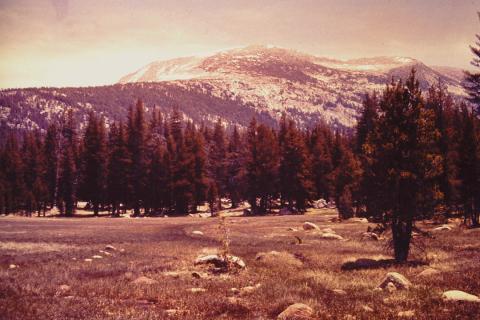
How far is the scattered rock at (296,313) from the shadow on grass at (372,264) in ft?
30.0

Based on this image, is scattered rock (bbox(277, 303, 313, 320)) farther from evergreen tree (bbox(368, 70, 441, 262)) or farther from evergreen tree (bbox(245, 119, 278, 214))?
evergreen tree (bbox(245, 119, 278, 214))

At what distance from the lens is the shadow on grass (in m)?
19.3

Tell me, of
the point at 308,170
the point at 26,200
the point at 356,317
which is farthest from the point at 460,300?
the point at 26,200

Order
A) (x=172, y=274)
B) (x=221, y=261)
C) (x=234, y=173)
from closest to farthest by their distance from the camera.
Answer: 1. (x=172, y=274)
2. (x=221, y=261)
3. (x=234, y=173)

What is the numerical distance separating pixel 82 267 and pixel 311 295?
10777mm

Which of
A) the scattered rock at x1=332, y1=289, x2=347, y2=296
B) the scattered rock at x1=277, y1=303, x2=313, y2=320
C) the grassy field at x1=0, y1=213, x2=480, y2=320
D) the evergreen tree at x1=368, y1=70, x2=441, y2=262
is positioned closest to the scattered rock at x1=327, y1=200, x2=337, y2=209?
the grassy field at x1=0, y1=213, x2=480, y2=320

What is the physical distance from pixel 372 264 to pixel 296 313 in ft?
36.9

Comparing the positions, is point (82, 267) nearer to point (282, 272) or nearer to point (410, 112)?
point (282, 272)

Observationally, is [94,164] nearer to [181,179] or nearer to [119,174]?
[119,174]

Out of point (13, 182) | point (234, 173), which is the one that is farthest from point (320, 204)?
point (13, 182)

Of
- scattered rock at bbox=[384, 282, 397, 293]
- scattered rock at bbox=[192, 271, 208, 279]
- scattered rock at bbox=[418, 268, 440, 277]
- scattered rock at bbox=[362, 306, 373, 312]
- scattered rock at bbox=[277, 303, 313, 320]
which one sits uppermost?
scattered rock at bbox=[277, 303, 313, 320]

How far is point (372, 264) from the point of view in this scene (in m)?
20.2

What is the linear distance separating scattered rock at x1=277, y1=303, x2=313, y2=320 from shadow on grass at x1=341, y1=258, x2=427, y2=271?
9.14 m

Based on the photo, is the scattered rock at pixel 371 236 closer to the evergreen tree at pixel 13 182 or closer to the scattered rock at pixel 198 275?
the scattered rock at pixel 198 275
